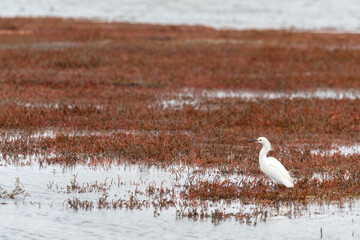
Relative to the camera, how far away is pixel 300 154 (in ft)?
44.9

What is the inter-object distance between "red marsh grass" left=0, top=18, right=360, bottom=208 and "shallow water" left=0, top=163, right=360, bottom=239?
487 millimetres

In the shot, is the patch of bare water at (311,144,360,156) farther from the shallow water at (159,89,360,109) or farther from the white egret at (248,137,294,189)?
the shallow water at (159,89,360,109)

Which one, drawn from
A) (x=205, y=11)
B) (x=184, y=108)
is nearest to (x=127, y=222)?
(x=184, y=108)

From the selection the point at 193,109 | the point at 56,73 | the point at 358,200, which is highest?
the point at 56,73

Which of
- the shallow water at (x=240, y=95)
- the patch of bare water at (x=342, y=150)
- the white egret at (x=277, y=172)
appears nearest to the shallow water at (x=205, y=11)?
the shallow water at (x=240, y=95)

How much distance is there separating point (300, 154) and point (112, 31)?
36.2 meters

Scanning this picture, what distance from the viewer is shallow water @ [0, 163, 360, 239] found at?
9.20 meters

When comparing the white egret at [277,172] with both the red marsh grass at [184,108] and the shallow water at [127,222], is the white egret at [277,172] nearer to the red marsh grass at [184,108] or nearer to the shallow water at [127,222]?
the red marsh grass at [184,108]

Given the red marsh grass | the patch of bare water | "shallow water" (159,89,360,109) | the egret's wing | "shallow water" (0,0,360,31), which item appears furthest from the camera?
"shallow water" (0,0,360,31)

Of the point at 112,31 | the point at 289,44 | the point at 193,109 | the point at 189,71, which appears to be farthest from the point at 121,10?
the point at 193,109

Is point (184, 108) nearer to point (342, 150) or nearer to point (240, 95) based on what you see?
point (240, 95)

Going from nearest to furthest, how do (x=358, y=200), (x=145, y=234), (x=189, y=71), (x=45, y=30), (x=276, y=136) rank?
(x=145, y=234), (x=358, y=200), (x=276, y=136), (x=189, y=71), (x=45, y=30)

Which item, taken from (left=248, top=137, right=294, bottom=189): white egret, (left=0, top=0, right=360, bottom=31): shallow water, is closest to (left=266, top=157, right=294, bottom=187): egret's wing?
(left=248, top=137, right=294, bottom=189): white egret

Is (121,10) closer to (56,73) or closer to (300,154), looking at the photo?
(56,73)
